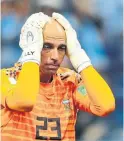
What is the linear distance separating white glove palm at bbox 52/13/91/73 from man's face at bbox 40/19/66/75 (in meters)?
0.02

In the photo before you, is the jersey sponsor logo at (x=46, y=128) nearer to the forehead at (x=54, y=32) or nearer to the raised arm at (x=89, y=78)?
the raised arm at (x=89, y=78)

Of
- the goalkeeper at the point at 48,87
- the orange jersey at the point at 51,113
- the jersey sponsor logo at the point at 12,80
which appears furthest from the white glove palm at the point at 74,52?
the jersey sponsor logo at the point at 12,80

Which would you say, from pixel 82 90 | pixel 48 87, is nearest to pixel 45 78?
pixel 48 87

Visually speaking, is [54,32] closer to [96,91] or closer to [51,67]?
[51,67]

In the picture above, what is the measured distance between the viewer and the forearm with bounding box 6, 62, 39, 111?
1.33 metres

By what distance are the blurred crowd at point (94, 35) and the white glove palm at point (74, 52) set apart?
0.17 meters

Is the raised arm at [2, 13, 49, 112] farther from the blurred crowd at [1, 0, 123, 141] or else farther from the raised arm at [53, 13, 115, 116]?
the blurred crowd at [1, 0, 123, 141]

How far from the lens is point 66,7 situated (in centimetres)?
166

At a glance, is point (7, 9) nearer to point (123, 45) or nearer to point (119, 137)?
point (123, 45)

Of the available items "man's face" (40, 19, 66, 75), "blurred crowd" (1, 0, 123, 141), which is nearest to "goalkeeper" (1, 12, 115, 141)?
"man's face" (40, 19, 66, 75)

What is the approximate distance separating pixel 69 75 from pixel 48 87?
96 millimetres

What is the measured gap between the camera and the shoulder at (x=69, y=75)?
153 cm

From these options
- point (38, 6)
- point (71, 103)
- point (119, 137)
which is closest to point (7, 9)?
point (38, 6)

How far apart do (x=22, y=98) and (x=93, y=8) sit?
1.78 ft
